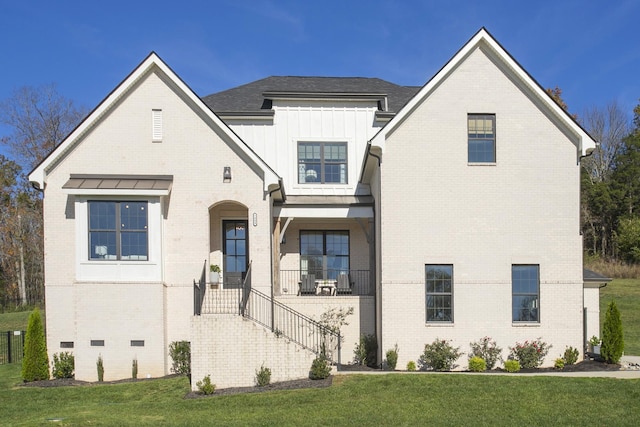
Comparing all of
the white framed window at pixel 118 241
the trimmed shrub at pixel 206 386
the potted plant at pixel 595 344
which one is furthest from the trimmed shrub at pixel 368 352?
the potted plant at pixel 595 344

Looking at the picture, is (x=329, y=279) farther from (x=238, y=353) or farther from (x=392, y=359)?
(x=238, y=353)

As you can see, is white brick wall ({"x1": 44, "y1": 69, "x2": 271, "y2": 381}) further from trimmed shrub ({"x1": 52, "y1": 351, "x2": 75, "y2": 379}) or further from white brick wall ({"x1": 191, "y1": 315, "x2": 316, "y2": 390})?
white brick wall ({"x1": 191, "y1": 315, "x2": 316, "y2": 390})

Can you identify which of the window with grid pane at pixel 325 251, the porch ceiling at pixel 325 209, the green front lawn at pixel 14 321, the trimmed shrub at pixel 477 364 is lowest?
the green front lawn at pixel 14 321

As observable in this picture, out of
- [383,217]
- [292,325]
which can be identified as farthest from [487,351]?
[292,325]

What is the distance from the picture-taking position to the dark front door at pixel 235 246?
19.3 meters

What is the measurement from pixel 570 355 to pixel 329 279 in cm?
802

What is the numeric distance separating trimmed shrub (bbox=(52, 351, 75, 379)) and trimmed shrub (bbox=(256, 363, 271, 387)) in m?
5.75

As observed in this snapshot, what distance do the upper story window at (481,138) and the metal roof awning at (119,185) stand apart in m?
8.89

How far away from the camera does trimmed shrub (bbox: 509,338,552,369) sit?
52.6ft

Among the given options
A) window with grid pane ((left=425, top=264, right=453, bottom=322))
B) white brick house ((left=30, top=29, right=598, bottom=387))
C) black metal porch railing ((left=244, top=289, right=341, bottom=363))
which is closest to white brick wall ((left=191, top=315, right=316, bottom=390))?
white brick house ((left=30, top=29, right=598, bottom=387))

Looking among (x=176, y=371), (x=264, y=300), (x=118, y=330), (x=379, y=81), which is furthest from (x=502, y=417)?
(x=379, y=81)

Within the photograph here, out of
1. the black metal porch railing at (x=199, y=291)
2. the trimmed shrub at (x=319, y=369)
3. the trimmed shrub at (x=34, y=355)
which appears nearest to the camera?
the trimmed shrub at (x=319, y=369)

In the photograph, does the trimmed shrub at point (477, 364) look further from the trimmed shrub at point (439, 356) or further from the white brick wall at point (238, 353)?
the white brick wall at point (238, 353)

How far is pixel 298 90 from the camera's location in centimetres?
2159
